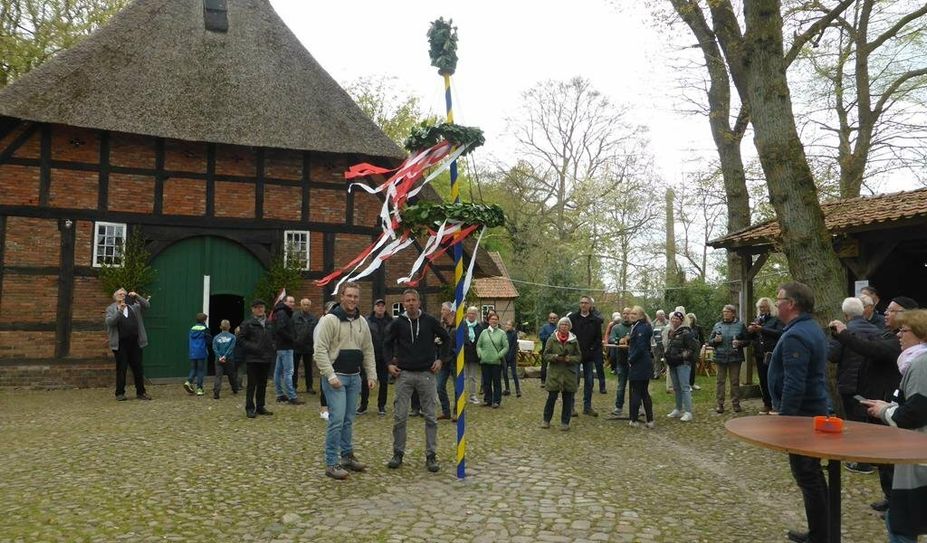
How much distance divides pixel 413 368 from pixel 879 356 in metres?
4.28

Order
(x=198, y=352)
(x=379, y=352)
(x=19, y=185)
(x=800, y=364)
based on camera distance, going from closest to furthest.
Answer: (x=800, y=364), (x=379, y=352), (x=198, y=352), (x=19, y=185)

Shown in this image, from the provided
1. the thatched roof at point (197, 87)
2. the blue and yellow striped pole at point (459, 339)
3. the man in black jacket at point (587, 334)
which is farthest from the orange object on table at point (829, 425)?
the thatched roof at point (197, 87)

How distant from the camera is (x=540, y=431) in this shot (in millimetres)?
8844

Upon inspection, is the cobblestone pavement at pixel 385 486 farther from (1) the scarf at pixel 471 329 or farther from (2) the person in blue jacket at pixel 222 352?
(1) the scarf at pixel 471 329

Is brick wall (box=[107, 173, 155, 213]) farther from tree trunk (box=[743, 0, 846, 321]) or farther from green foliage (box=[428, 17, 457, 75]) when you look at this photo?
tree trunk (box=[743, 0, 846, 321])

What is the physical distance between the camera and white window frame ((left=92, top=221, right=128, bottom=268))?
13.2m

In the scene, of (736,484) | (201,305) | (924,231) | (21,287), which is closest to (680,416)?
(736,484)

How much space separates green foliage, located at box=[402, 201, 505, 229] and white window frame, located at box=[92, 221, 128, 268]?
30.6 ft

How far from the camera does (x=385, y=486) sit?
19.5ft

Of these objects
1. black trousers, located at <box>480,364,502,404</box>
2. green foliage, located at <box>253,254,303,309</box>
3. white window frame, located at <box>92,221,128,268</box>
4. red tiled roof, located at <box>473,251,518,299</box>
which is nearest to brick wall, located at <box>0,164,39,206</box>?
white window frame, located at <box>92,221,128,268</box>

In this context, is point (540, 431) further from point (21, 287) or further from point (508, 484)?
point (21, 287)

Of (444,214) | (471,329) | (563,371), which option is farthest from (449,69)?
(471,329)

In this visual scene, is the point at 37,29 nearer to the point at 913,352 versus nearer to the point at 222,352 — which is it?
the point at 222,352

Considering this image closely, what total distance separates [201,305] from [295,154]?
3.88 meters
